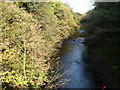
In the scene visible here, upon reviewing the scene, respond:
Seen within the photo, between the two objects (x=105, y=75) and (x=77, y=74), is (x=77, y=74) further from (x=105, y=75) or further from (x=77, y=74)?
(x=105, y=75)

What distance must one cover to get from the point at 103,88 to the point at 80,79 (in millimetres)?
2185

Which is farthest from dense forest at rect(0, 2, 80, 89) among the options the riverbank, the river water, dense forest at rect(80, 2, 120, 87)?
dense forest at rect(80, 2, 120, 87)

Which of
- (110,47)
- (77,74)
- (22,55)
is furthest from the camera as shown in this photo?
(77,74)

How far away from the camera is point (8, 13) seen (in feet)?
33.1

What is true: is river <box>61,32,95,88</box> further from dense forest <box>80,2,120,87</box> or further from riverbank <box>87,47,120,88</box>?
dense forest <box>80,2,120,87</box>

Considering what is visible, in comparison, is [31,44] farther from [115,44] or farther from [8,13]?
[115,44]

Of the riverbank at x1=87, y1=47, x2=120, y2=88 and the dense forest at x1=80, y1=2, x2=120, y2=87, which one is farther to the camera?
the dense forest at x1=80, y1=2, x2=120, y2=87

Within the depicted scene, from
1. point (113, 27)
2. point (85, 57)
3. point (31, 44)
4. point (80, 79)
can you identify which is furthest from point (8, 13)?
point (85, 57)

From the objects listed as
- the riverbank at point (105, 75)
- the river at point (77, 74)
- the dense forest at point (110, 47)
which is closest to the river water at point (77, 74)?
the river at point (77, 74)

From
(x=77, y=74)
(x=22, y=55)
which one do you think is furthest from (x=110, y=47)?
(x=22, y=55)

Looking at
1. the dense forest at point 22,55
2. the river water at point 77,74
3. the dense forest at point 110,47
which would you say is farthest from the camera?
the river water at point 77,74

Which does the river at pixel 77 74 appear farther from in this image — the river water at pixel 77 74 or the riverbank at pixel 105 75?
the riverbank at pixel 105 75

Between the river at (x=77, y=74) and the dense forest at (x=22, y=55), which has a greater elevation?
the dense forest at (x=22, y=55)

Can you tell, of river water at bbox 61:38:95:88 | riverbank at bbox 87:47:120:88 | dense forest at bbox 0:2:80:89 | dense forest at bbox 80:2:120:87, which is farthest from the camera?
river water at bbox 61:38:95:88
